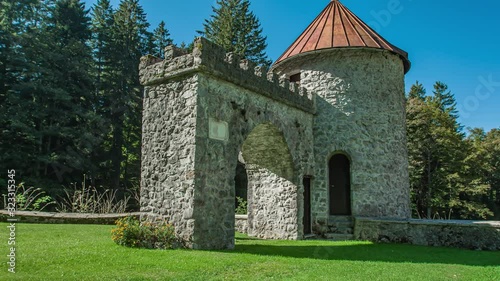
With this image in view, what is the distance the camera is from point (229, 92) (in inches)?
361

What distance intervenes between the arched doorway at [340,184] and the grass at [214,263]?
4011 mm

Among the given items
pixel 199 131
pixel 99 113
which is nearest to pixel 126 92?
pixel 99 113

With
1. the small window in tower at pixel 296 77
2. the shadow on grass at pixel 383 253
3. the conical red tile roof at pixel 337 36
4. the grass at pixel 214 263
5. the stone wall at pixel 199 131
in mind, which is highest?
the conical red tile roof at pixel 337 36

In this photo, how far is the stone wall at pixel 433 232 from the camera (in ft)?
33.2

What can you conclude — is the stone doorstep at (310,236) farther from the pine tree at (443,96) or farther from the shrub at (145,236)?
the pine tree at (443,96)

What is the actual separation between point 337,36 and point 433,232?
7558 mm

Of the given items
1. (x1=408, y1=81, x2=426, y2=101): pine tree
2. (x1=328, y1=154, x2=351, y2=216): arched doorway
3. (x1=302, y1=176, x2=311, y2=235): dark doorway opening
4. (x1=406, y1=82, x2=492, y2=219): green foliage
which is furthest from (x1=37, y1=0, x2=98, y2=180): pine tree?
(x1=408, y1=81, x2=426, y2=101): pine tree

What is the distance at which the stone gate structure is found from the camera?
8406 millimetres

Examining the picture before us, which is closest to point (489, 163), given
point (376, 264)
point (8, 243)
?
point (376, 264)

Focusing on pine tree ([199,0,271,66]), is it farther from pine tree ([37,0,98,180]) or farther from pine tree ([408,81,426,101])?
pine tree ([408,81,426,101])

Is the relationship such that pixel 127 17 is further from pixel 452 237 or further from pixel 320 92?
pixel 452 237

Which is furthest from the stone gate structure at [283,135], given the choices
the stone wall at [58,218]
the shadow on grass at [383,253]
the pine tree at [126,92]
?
the pine tree at [126,92]

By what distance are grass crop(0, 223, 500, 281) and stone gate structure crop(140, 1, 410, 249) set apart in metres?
Answer: 1.46

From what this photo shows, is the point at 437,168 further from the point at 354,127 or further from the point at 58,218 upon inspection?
the point at 58,218
